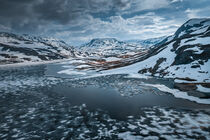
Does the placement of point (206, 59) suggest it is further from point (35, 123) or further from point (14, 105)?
point (14, 105)

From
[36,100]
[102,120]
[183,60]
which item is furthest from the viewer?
[183,60]

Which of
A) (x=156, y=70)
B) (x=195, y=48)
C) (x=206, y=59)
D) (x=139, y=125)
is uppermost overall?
(x=195, y=48)

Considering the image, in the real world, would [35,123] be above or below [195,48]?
below

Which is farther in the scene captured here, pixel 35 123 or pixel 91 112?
pixel 91 112

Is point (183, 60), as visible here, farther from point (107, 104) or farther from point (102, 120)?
point (102, 120)

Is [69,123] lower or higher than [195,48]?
lower

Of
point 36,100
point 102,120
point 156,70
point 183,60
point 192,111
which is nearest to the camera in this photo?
point 102,120

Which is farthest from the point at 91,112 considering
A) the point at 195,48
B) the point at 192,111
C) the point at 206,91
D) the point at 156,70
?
the point at 195,48

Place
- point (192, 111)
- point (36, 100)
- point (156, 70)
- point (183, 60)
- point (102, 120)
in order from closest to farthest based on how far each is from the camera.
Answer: point (102, 120), point (192, 111), point (36, 100), point (183, 60), point (156, 70)

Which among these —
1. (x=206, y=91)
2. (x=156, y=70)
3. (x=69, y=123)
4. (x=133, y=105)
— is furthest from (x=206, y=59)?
(x=69, y=123)
